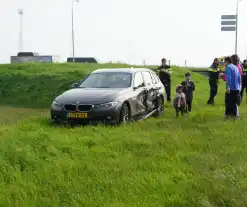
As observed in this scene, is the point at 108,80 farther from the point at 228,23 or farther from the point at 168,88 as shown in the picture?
the point at 228,23

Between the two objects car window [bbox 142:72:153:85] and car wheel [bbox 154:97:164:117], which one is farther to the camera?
car wheel [bbox 154:97:164:117]

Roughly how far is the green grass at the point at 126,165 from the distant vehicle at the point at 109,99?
45 centimetres

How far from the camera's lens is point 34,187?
535cm

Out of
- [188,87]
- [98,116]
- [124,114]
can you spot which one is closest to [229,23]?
[188,87]

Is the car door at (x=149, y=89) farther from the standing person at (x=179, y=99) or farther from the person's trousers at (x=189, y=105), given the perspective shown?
the person's trousers at (x=189, y=105)

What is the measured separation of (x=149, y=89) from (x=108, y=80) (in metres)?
1.38

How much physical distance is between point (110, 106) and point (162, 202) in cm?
510

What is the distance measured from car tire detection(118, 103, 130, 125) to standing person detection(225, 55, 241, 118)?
8.66 ft

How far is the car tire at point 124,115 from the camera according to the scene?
9938mm

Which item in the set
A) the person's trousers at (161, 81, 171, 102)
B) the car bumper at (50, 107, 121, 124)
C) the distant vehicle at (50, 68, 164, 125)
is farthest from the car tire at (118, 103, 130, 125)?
the person's trousers at (161, 81, 171, 102)

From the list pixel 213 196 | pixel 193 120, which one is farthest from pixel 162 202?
pixel 193 120

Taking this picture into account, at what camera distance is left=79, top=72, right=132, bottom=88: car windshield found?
10953 millimetres

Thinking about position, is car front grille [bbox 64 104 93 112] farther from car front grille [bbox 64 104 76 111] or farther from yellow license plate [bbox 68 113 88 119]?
yellow license plate [bbox 68 113 88 119]

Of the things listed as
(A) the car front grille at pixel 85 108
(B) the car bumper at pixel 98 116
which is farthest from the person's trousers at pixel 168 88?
(A) the car front grille at pixel 85 108
